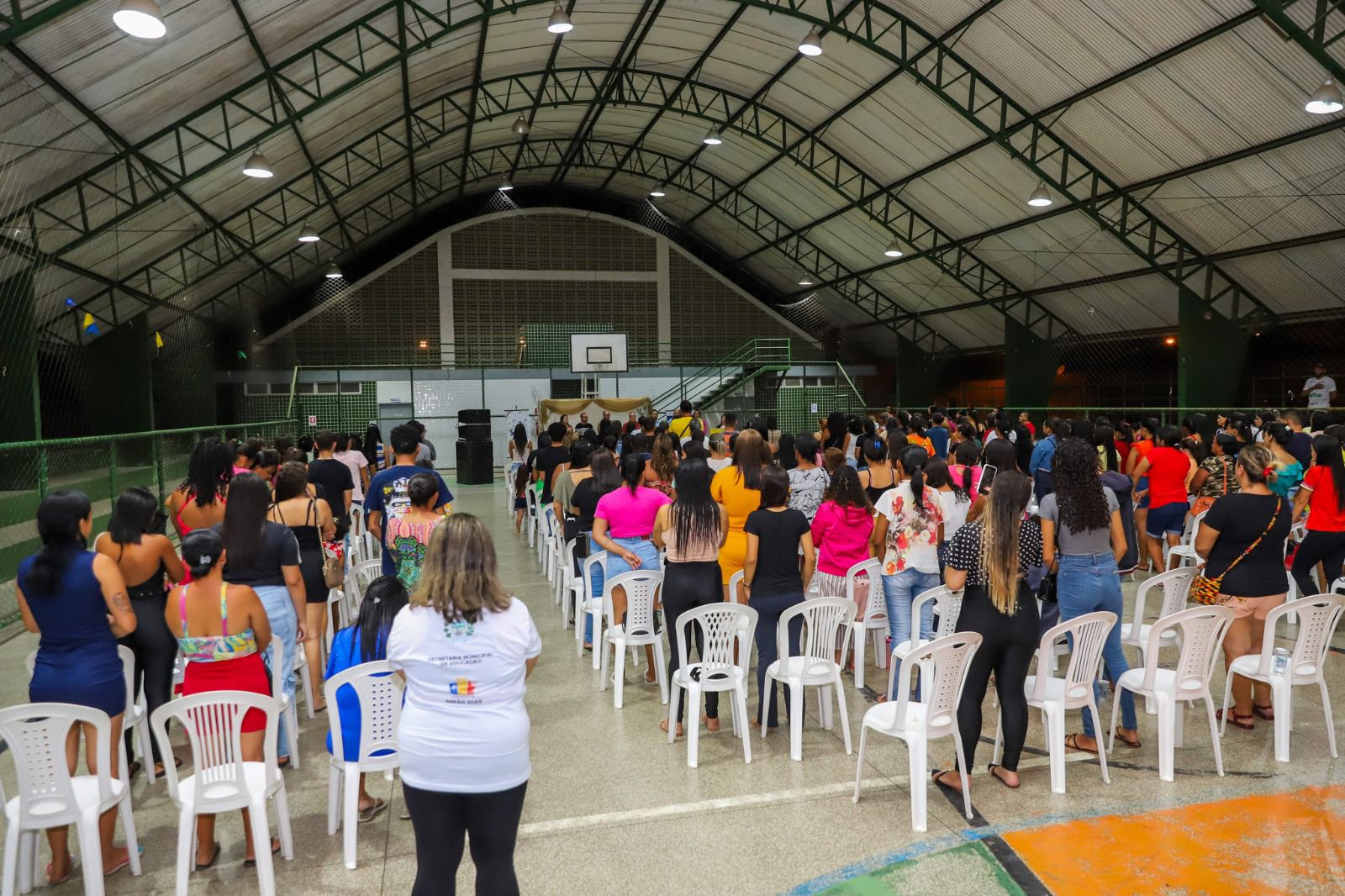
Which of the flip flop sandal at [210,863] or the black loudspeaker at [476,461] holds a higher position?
the black loudspeaker at [476,461]

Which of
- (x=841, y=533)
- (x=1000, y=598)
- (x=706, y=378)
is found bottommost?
(x=1000, y=598)

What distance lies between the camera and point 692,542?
4676 mm

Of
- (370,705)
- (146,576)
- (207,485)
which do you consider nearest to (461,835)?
(370,705)

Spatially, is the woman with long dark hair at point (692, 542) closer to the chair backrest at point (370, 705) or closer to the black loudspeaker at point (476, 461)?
the chair backrest at point (370, 705)

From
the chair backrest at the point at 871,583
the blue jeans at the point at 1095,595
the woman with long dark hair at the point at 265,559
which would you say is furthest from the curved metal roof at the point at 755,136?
the blue jeans at the point at 1095,595

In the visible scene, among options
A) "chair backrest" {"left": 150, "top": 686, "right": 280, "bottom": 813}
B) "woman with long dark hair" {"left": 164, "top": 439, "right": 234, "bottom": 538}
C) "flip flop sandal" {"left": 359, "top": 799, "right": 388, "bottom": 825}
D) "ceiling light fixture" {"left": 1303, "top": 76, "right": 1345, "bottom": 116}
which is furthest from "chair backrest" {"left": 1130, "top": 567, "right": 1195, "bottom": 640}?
"ceiling light fixture" {"left": 1303, "top": 76, "right": 1345, "bottom": 116}

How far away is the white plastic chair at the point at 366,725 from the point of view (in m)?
3.42

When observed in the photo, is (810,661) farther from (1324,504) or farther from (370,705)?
(1324,504)

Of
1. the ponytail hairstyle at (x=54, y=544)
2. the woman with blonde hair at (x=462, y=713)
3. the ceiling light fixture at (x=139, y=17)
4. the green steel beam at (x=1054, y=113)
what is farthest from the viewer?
the green steel beam at (x=1054, y=113)

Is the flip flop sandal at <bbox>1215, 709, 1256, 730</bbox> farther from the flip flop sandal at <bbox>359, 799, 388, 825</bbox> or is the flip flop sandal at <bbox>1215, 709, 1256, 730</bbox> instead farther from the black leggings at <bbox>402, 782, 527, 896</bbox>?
the flip flop sandal at <bbox>359, 799, 388, 825</bbox>

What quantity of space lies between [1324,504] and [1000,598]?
3.56 metres

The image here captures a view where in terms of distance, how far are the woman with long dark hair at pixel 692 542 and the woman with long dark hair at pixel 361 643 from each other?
1594mm

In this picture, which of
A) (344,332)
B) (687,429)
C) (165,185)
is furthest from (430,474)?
(344,332)

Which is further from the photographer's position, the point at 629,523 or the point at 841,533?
the point at 629,523
